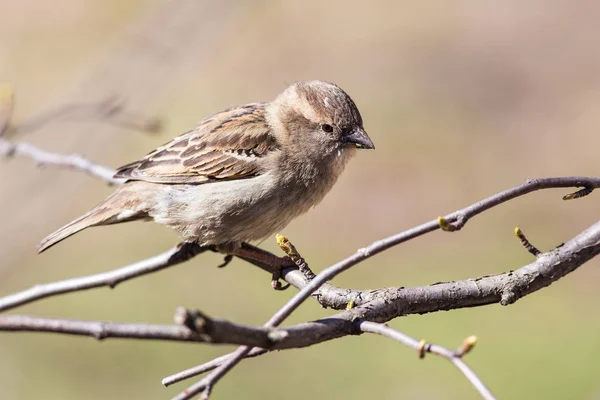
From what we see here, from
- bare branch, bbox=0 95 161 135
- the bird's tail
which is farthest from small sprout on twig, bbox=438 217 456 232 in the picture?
the bird's tail

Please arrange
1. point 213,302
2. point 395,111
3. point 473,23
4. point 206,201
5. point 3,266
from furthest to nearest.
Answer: point 473,23 < point 395,111 < point 213,302 < point 206,201 < point 3,266

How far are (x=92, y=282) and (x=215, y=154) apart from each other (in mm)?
1951

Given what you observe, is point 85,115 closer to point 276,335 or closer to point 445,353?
point 276,335

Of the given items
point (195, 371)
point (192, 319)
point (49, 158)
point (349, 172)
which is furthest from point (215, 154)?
point (349, 172)

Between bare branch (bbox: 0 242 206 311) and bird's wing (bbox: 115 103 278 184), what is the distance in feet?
2.15

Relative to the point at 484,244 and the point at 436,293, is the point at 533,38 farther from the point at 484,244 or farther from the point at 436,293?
the point at 436,293

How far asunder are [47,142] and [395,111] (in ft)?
18.0

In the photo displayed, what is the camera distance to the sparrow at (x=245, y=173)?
4309mm

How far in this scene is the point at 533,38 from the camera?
12344 millimetres

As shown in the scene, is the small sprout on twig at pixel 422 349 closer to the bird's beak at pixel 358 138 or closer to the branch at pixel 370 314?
the branch at pixel 370 314

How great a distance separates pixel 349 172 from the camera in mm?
10891

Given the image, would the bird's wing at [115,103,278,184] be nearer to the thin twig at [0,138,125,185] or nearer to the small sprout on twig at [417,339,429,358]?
the thin twig at [0,138,125,185]

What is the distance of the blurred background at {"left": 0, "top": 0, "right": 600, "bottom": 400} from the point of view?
17.4 ft

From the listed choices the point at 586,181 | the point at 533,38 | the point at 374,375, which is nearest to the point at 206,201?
the point at 586,181
